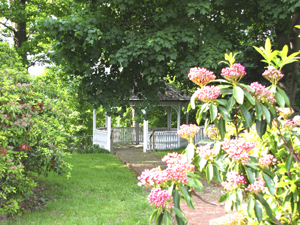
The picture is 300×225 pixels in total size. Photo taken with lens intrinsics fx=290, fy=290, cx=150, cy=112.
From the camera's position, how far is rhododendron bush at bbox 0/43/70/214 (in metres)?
4.98

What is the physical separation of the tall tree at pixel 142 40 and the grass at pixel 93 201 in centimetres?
233

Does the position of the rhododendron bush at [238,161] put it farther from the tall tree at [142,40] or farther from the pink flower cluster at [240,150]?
the tall tree at [142,40]

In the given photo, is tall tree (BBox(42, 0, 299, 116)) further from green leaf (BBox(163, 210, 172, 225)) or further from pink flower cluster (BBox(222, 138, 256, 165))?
green leaf (BBox(163, 210, 172, 225))

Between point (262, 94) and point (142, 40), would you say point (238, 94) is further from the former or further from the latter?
point (142, 40)

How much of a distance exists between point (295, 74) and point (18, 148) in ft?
28.6

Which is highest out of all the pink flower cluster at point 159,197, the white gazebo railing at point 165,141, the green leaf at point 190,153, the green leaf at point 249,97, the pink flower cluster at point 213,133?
the green leaf at point 249,97

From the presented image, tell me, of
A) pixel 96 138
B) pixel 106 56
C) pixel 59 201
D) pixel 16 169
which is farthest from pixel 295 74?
pixel 96 138

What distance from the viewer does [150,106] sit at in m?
8.84

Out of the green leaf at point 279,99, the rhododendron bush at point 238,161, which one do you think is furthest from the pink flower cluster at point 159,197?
the green leaf at point 279,99

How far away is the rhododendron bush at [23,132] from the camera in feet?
16.3

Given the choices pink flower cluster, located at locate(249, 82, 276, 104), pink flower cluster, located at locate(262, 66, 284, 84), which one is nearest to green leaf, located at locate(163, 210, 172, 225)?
pink flower cluster, located at locate(249, 82, 276, 104)

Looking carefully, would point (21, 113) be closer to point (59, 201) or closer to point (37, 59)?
point (59, 201)

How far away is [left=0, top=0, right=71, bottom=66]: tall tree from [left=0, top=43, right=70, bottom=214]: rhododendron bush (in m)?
7.61

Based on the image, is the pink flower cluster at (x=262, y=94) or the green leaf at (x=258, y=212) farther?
the pink flower cluster at (x=262, y=94)
